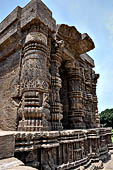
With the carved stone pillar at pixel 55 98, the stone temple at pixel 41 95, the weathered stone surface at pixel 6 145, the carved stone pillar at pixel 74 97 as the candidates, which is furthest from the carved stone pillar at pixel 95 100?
the weathered stone surface at pixel 6 145

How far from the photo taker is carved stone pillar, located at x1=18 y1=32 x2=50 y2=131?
317 centimetres

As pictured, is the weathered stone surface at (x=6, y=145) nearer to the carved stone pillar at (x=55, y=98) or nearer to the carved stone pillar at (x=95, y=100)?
the carved stone pillar at (x=55, y=98)

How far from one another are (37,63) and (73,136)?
218 centimetres

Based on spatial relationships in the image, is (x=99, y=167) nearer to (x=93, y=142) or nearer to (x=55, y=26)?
(x=93, y=142)

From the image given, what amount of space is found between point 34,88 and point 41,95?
292mm

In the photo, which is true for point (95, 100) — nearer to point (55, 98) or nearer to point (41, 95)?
point (55, 98)

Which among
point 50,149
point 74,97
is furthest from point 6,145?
point 74,97

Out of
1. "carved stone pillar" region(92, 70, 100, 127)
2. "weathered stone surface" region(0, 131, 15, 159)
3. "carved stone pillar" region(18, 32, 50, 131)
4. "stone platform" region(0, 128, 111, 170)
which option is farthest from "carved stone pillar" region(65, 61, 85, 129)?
"weathered stone surface" region(0, 131, 15, 159)

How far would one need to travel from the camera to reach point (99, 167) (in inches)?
157

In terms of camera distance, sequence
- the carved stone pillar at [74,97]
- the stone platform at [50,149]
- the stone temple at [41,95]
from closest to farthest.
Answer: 1. the stone platform at [50,149]
2. the stone temple at [41,95]
3. the carved stone pillar at [74,97]

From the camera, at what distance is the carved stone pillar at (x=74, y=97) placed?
5.57 m

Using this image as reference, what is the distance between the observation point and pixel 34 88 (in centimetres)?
339

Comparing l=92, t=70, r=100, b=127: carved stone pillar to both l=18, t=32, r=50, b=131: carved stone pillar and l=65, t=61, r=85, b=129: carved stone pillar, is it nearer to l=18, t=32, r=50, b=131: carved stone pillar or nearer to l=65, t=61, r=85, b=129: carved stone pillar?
l=65, t=61, r=85, b=129: carved stone pillar

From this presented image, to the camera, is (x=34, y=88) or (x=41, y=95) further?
(x=41, y=95)
